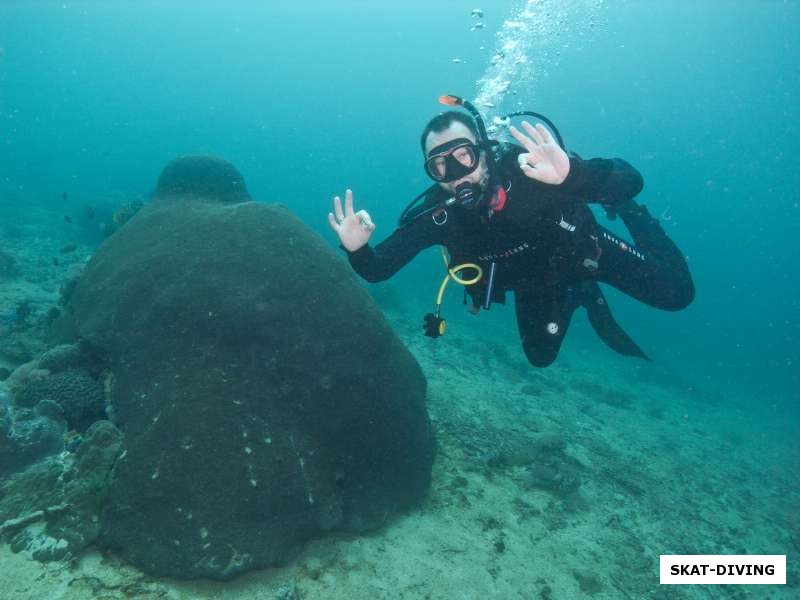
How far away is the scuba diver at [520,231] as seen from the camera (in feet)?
14.8

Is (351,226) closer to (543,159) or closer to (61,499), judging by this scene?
(543,159)

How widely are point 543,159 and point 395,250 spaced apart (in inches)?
83.2

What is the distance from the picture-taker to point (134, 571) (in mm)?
3680

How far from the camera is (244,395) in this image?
15.0ft

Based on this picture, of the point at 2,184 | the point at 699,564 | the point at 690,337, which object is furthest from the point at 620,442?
the point at 2,184

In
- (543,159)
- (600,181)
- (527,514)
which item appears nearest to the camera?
(543,159)

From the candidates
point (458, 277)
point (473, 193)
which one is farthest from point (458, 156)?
point (458, 277)

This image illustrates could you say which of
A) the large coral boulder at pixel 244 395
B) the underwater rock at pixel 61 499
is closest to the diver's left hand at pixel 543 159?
the large coral boulder at pixel 244 395

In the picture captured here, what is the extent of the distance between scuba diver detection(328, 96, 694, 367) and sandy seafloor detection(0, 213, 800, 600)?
8.40 feet

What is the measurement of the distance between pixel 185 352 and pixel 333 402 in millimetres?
1852

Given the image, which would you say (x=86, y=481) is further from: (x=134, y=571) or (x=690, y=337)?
(x=690, y=337)

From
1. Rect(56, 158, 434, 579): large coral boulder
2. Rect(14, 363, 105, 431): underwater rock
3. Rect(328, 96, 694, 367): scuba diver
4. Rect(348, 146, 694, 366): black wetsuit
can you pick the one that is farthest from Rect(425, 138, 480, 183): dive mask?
Rect(14, 363, 105, 431): underwater rock

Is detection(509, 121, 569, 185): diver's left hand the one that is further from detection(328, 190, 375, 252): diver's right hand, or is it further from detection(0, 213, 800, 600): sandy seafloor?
detection(0, 213, 800, 600): sandy seafloor

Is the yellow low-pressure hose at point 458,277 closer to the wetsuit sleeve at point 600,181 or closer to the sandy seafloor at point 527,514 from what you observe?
the wetsuit sleeve at point 600,181
